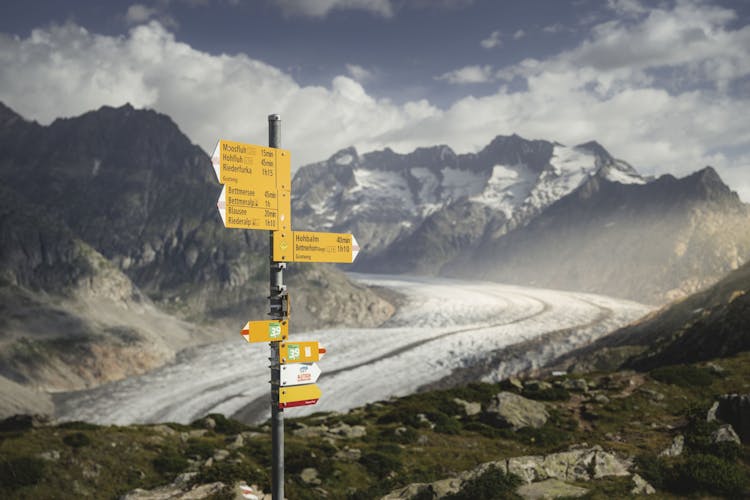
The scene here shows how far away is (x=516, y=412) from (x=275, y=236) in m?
30.3

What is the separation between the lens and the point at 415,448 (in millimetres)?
29984

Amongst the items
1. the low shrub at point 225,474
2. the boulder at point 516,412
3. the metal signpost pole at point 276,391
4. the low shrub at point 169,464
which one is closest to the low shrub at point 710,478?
the metal signpost pole at point 276,391

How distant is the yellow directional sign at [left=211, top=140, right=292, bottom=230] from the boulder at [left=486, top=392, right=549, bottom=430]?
1141 inches

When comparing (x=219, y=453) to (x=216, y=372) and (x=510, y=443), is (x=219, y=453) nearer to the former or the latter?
(x=510, y=443)

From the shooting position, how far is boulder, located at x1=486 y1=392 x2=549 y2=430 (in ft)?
112

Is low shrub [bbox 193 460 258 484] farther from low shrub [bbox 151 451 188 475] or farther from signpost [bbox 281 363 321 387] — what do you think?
signpost [bbox 281 363 321 387]

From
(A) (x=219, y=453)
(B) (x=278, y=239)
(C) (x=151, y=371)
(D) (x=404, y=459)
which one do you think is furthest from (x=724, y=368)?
(C) (x=151, y=371)

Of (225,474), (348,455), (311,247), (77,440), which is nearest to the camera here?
(311,247)

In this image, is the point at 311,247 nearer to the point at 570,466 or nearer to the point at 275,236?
the point at 275,236

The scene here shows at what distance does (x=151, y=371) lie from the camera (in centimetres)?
14775

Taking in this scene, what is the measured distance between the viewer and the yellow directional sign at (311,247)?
994cm

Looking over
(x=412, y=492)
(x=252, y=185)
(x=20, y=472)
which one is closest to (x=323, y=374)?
(x=20, y=472)

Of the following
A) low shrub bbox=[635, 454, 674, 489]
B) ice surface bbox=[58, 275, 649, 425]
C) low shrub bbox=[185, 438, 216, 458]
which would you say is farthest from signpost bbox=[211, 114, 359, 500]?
ice surface bbox=[58, 275, 649, 425]

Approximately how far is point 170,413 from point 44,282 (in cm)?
11721
